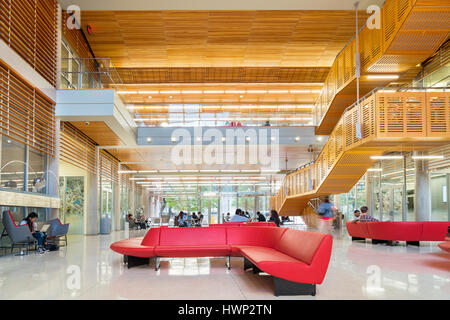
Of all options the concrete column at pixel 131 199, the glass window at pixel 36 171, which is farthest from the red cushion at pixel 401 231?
the concrete column at pixel 131 199

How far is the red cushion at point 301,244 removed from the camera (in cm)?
A: 494

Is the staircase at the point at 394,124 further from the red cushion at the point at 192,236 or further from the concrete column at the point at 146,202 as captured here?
the concrete column at the point at 146,202

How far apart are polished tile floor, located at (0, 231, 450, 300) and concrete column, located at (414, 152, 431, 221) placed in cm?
645

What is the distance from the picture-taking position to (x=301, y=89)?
808 inches

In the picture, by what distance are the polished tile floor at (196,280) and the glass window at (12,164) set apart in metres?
1.77

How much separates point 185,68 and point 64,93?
23.0ft

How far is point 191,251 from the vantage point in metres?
6.55

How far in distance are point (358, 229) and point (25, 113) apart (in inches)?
388

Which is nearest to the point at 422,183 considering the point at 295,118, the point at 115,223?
the point at 295,118

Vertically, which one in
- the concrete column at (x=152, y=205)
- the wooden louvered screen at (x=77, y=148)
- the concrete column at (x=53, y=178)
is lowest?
the concrete column at (x=152, y=205)

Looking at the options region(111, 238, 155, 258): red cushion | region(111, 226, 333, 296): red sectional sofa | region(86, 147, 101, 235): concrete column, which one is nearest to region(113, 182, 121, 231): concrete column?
region(86, 147, 101, 235): concrete column

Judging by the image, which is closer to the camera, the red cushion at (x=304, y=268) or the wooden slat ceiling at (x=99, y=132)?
the red cushion at (x=304, y=268)

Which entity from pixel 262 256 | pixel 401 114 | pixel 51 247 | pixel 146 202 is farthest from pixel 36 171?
pixel 146 202
